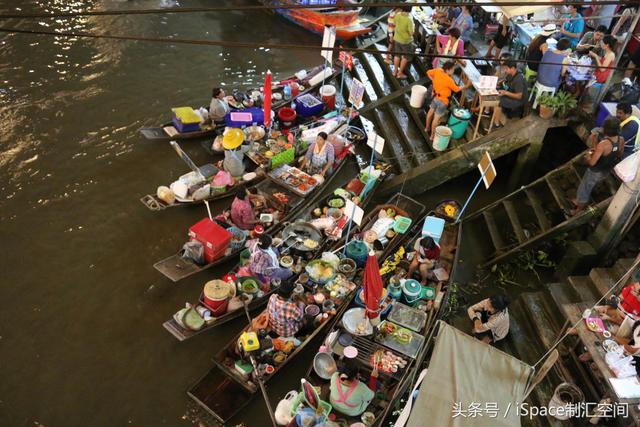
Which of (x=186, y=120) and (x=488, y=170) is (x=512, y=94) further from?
(x=186, y=120)

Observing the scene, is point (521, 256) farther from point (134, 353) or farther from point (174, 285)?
point (134, 353)

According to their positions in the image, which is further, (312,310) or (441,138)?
(441,138)

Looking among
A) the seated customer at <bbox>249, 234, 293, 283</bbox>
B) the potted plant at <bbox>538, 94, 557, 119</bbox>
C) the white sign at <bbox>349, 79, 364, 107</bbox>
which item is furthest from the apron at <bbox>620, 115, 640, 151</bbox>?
the seated customer at <bbox>249, 234, 293, 283</bbox>

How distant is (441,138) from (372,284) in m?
4.92

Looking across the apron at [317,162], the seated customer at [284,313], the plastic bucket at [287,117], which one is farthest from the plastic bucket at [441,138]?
the seated customer at [284,313]

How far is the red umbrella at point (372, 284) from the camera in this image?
21.6 feet

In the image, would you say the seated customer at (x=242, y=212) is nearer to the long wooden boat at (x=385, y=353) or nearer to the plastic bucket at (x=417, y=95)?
the long wooden boat at (x=385, y=353)

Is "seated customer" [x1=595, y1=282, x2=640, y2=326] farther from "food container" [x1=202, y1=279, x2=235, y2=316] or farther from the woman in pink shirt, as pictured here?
the woman in pink shirt

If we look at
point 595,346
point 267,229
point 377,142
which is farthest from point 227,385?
point 595,346

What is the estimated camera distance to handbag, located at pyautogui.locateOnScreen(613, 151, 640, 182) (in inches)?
297

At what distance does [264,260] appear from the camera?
26.2ft

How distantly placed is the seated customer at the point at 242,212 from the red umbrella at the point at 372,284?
2932 mm

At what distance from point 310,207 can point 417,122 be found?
3633 mm

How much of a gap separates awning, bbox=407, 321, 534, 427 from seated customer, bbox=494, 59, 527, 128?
617 cm
